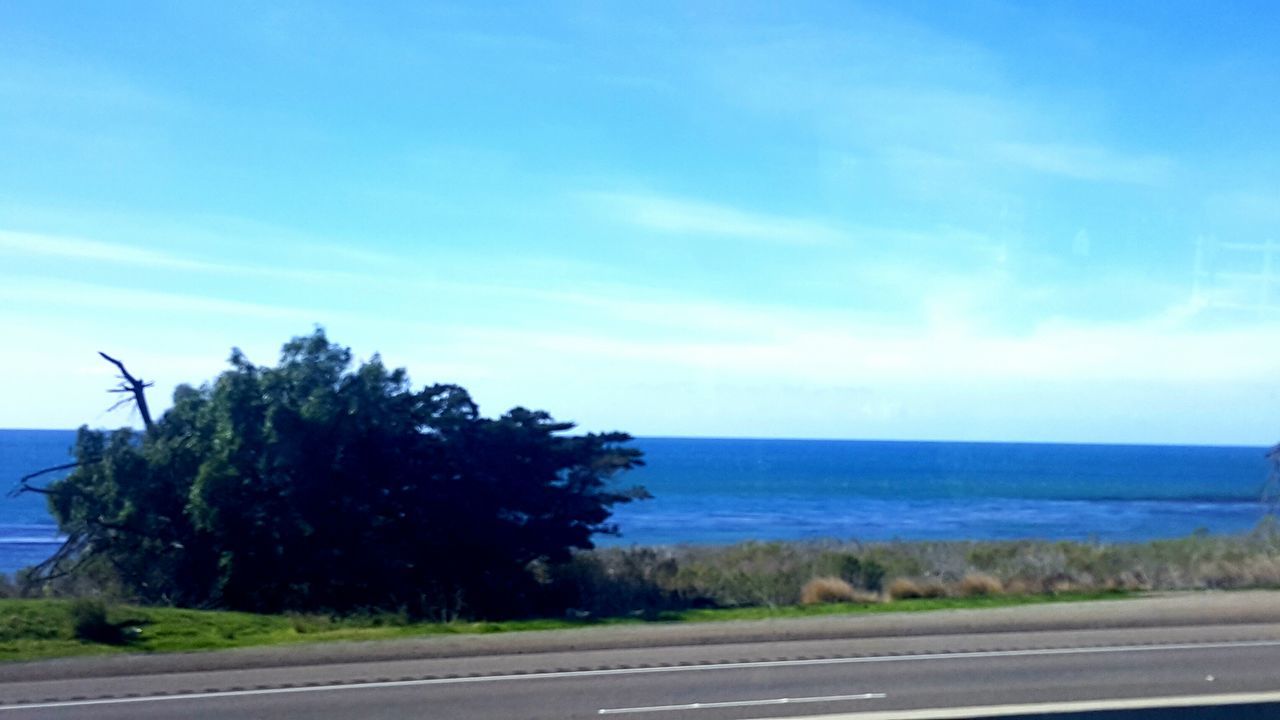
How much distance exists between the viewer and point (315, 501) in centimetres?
2442

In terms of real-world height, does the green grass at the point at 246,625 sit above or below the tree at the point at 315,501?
below

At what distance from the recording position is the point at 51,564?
27.0 metres

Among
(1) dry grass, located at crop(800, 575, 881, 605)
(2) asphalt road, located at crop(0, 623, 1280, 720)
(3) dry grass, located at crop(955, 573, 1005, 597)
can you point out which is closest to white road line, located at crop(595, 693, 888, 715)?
(2) asphalt road, located at crop(0, 623, 1280, 720)

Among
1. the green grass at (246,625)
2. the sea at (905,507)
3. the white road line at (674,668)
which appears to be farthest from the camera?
the sea at (905,507)

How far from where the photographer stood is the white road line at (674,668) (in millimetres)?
12016

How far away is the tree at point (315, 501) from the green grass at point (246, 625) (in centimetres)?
363

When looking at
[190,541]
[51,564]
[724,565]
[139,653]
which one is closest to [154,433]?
[190,541]

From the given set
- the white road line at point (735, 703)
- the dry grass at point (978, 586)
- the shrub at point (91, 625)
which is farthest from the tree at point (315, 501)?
the white road line at point (735, 703)

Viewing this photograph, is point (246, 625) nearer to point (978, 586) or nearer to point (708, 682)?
point (708, 682)

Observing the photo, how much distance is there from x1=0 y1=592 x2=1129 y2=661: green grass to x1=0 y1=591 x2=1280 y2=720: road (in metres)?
1.97

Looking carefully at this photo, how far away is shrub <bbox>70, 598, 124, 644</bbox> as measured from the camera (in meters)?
16.4

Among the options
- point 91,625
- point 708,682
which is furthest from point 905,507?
point 708,682

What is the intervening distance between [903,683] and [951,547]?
2187cm

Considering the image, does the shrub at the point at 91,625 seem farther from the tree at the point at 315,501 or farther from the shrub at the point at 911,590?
the shrub at the point at 911,590
